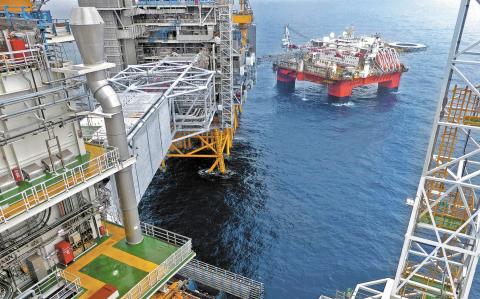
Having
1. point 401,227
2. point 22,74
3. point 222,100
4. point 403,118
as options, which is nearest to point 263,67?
point 403,118

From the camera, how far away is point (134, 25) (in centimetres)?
4825

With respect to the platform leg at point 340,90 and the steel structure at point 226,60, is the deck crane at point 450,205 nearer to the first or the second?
the steel structure at point 226,60

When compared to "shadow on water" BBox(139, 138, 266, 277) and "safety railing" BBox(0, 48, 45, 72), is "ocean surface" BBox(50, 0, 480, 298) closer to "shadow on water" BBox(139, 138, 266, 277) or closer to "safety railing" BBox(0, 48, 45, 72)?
"shadow on water" BBox(139, 138, 266, 277)

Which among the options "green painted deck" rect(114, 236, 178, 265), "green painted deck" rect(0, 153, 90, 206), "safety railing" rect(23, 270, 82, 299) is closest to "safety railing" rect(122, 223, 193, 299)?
"green painted deck" rect(114, 236, 178, 265)

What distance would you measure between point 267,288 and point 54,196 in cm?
2541

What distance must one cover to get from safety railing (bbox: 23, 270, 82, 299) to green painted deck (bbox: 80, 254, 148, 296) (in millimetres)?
1125

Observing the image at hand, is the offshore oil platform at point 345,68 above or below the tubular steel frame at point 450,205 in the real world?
below

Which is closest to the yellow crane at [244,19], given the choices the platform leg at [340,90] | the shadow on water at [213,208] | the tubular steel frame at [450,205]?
the shadow on water at [213,208]

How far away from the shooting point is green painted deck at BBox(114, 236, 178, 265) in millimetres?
19691

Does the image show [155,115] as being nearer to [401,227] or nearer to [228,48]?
[228,48]

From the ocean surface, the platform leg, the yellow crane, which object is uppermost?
the yellow crane

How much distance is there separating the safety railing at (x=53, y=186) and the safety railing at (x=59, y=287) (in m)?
3.71

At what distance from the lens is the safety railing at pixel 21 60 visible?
15445 mm

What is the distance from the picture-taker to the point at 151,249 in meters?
20.4
